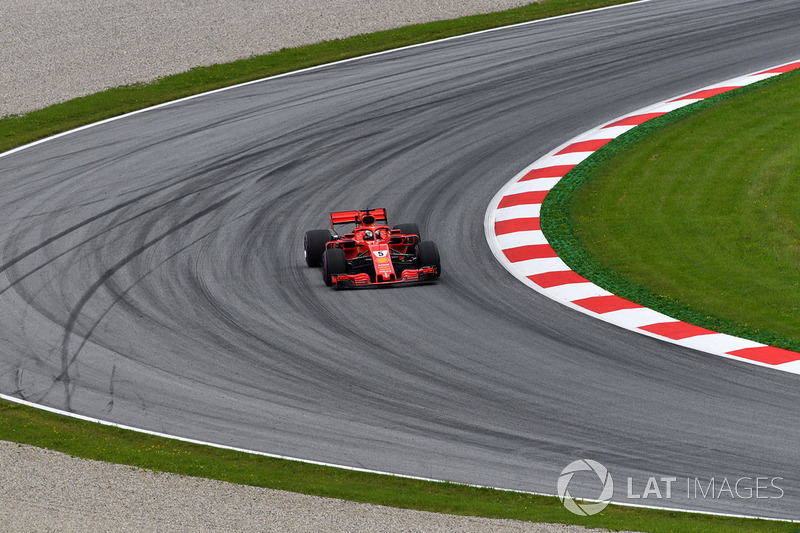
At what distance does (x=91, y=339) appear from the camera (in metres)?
12.0

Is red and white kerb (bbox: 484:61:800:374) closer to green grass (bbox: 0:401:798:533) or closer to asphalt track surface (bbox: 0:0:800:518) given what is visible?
asphalt track surface (bbox: 0:0:800:518)

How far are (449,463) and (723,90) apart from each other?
45.3 ft

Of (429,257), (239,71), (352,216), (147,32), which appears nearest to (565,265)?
(429,257)

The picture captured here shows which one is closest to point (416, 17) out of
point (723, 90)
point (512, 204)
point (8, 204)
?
point (723, 90)

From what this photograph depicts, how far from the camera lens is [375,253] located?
1357 centimetres

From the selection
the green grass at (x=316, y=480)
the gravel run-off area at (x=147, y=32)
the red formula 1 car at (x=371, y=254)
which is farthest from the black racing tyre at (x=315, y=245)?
the gravel run-off area at (x=147, y=32)

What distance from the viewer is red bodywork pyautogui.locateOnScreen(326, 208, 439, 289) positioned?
13.4 meters

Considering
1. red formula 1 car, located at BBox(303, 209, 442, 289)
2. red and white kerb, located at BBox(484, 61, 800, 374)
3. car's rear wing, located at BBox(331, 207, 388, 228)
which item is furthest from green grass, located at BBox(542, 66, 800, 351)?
car's rear wing, located at BBox(331, 207, 388, 228)

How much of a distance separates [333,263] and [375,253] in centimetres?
63

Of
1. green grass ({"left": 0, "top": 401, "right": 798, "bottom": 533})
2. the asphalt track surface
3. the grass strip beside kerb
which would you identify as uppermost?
the grass strip beside kerb

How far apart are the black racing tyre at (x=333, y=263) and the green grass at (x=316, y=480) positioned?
430cm

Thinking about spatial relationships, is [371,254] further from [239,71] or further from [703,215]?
[239,71]

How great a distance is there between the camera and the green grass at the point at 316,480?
7766 mm

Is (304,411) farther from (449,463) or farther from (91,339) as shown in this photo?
(91,339)
